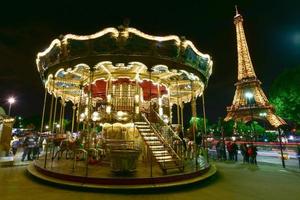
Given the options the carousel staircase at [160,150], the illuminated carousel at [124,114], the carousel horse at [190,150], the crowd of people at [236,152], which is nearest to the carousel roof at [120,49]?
the illuminated carousel at [124,114]

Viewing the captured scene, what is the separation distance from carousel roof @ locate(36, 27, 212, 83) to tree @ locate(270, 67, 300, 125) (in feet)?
81.7

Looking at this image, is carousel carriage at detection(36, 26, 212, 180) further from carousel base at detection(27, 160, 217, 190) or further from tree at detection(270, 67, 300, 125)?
tree at detection(270, 67, 300, 125)

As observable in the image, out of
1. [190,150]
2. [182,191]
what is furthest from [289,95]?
[182,191]

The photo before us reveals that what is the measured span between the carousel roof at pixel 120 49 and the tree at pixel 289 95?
980 inches

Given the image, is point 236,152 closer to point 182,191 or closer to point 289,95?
point 182,191

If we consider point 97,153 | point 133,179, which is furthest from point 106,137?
point 133,179

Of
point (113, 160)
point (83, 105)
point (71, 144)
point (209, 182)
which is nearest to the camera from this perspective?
point (113, 160)

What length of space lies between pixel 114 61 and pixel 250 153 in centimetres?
1198

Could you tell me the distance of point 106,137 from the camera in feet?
44.3

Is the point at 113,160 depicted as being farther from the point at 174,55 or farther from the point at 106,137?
the point at 174,55

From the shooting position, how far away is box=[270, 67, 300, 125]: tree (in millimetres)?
29683

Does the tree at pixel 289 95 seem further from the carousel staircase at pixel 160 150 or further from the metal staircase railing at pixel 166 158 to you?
the metal staircase railing at pixel 166 158

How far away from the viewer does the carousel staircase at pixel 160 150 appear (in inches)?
377

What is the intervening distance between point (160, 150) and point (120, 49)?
5422mm
